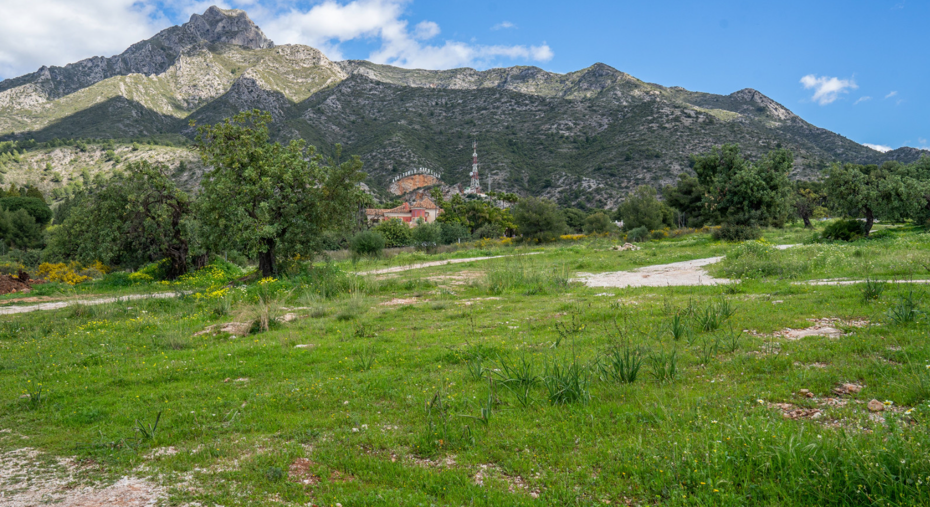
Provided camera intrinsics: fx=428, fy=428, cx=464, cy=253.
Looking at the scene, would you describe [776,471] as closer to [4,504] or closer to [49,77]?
[4,504]

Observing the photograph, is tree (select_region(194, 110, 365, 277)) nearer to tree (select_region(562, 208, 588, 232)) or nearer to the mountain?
tree (select_region(562, 208, 588, 232))

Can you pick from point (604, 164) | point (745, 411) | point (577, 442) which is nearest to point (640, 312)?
point (745, 411)

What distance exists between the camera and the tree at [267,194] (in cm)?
1823

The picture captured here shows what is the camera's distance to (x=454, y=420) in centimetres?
483

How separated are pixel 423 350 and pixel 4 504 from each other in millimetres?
5335

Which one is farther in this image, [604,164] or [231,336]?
[604,164]

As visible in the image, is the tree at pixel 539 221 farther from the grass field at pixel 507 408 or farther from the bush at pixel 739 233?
the grass field at pixel 507 408

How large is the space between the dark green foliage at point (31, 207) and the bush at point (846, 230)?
92.2 m

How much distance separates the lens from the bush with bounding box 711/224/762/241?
30984 millimetres

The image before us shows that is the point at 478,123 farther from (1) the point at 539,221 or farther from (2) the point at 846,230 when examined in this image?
(2) the point at 846,230

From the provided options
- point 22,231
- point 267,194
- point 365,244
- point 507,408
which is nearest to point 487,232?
point 365,244

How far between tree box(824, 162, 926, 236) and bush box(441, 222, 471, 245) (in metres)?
41.5

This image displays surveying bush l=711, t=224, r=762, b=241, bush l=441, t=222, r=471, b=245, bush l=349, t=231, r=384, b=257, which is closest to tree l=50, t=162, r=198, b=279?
bush l=349, t=231, r=384, b=257

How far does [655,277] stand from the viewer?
16750mm
